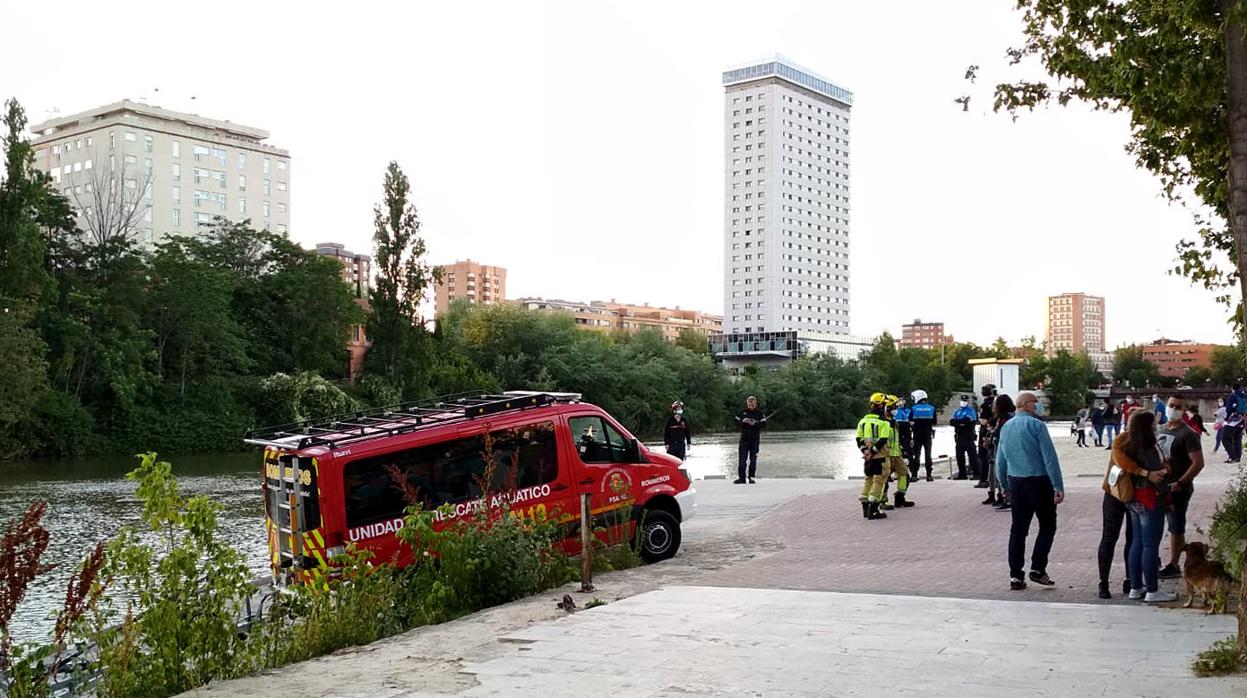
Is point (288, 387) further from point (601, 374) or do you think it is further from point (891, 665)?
point (891, 665)

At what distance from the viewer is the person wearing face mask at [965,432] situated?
805 inches

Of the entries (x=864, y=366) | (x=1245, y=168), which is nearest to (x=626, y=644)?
(x=1245, y=168)

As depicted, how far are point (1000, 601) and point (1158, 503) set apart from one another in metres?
1.55

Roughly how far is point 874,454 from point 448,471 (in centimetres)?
682

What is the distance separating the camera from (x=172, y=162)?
11050 cm

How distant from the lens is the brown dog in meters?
8.31

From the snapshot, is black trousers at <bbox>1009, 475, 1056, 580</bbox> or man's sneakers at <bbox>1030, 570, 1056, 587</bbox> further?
man's sneakers at <bbox>1030, 570, 1056, 587</bbox>

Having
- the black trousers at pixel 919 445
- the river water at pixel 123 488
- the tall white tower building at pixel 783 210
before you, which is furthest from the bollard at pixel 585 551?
the tall white tower building at pixel 783 210

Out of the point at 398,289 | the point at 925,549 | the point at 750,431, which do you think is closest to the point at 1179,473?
the point at 925,549

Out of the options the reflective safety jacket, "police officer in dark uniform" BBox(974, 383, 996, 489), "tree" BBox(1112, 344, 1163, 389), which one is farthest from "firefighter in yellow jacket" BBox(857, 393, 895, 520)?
"tree" BBox(1112, 344, 1163, 389)

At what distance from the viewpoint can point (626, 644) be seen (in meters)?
7.66

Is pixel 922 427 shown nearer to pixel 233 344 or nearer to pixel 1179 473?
pixel 1179 473

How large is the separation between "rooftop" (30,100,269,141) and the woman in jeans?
11687 cm

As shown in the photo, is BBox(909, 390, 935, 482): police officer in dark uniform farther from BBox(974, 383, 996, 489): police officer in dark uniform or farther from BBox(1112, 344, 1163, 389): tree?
BBox(1112, 344, 1163, 389): tree
